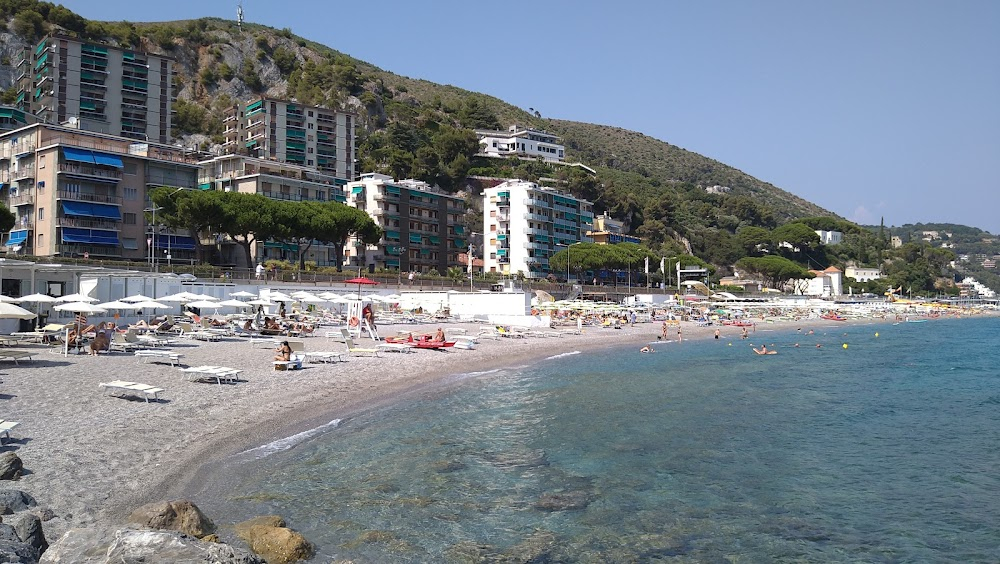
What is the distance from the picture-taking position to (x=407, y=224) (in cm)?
9138

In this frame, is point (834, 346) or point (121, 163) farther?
point (121, 163)

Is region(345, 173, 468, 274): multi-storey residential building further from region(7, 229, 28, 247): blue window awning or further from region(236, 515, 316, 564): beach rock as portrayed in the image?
region(236, 515, 316, 564): beach rock

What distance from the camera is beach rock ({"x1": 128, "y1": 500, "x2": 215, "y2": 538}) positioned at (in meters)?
8.84

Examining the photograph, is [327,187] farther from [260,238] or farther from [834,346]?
[834,346]

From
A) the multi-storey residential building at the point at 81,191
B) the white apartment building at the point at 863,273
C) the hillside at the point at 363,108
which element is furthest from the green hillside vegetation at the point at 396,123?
the multi-storey residential building at the point at 81,191

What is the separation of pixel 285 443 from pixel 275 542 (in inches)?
248

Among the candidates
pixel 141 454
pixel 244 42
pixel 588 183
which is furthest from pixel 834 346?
pixel 244 42

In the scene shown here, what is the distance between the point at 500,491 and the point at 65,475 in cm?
696

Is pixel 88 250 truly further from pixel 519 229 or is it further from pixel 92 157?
pixel 519 229

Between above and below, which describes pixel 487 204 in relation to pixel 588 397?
above

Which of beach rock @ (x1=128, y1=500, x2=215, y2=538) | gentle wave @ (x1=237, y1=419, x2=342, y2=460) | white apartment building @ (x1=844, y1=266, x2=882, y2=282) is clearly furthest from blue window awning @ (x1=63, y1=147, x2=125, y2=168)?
white apartment building @ (x1=844, y1=266, x2=882, y2=282)

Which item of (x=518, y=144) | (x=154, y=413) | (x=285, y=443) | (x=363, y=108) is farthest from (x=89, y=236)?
(x=518, y=144)

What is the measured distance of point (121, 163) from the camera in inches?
2569

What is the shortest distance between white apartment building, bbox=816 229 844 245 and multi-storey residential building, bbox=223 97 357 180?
11401 centimetres
